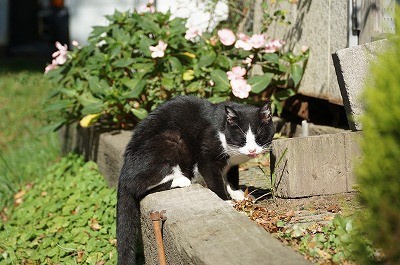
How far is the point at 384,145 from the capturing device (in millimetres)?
2145

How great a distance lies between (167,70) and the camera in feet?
18.6

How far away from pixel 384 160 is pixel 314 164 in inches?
70.3

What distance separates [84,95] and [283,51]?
170 cm

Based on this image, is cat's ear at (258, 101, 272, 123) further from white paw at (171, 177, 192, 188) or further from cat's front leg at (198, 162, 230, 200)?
white paw at (171, 177, 192, 188)

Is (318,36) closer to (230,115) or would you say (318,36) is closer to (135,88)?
(135,88)

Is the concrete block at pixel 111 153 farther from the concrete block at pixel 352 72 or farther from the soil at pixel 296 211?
the concrete block at pixel 352 72

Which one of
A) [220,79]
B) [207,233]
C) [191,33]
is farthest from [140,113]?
[207,233]

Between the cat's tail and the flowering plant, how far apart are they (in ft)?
4.63

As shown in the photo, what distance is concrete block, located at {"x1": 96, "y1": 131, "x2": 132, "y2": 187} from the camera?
5.18m

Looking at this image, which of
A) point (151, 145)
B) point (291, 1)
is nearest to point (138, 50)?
point (291, 1)

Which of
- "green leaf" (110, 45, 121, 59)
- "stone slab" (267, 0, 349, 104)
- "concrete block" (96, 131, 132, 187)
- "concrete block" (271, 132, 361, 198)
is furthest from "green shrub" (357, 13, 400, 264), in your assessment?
"green leaf" (110, 45, 121, 59)

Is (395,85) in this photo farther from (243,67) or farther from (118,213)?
(243,67)

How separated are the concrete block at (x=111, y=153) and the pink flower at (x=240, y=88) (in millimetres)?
878

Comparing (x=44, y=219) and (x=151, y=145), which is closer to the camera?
(x=151, y=145)
